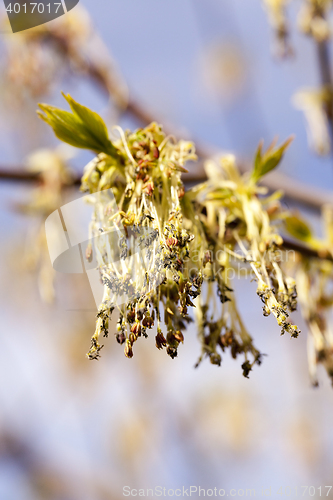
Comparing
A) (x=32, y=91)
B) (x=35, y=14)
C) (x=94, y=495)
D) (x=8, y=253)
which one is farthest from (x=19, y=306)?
(x=35, y=14)

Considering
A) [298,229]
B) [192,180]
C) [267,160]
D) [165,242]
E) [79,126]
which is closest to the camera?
[165,242]

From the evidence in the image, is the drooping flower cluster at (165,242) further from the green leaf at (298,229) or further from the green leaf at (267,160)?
the green leaf at (298,229)

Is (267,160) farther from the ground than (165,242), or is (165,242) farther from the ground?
(267,160)

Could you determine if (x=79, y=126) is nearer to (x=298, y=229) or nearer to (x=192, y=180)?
(x=192, y=180)

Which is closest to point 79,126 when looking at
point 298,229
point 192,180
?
point 192,180

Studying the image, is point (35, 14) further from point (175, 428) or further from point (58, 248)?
point (175, 428)

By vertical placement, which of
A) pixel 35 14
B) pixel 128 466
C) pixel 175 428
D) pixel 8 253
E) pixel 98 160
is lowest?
pixel 128 466
